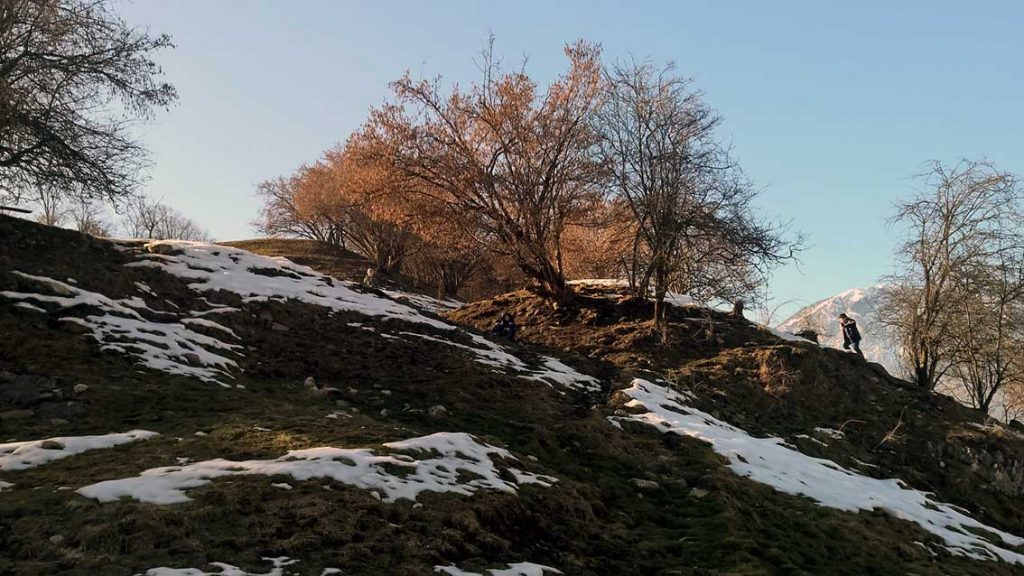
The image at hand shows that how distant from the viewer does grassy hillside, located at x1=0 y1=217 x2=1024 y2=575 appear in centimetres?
466

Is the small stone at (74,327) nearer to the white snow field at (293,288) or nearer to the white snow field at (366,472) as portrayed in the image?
the white snow field at (293,288)

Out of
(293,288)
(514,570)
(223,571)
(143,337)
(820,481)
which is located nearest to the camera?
(223,571)

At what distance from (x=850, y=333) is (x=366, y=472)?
788 inches

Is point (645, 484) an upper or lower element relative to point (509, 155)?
lower

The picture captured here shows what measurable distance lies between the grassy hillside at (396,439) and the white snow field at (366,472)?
0.03 m

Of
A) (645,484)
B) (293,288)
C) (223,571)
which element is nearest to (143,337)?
(293,288)

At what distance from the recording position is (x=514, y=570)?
4.73 m

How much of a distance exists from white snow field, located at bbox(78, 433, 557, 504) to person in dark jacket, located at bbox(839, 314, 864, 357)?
17.5 m

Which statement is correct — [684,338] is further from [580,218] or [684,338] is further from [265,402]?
[265,402]

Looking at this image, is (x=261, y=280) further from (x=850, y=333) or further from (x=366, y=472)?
(x=850, y=333)

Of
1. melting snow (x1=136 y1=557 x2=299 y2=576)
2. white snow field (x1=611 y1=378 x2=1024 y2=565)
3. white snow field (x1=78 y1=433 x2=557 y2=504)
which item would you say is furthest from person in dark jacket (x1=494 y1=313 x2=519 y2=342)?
melting snow (x1=136 y1=557 x2=299 y2=576)

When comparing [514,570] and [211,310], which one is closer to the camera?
[514,570]

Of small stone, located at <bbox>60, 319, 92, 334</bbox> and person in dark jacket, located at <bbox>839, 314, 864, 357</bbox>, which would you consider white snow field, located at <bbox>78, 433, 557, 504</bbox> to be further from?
person in dark jacket, located at <bbox>839, 314, 864, 357</bbox>

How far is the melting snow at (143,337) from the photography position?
31.2 feet
